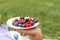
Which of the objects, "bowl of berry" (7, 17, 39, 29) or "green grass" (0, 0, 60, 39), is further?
"green grass" (0, 0, 60, 39)

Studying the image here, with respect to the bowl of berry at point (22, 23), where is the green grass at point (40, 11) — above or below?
above

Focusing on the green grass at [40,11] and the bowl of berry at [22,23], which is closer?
the bowl of berry at [22,23]

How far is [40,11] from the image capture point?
4332mm

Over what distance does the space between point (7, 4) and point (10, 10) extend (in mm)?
324

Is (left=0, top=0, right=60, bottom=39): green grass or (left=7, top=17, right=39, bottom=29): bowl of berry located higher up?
(left=0, top=0, right=60, bottom=39): green grass

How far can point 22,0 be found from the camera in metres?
4.90

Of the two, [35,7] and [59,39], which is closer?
[59,39]

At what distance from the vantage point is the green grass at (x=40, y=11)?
3.69 meters

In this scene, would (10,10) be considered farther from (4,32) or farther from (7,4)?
(4,32)

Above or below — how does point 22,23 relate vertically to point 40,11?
below

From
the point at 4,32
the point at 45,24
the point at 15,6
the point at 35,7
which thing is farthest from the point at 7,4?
the point at 4,32

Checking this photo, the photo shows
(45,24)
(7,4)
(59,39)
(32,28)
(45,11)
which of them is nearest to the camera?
(32,28)

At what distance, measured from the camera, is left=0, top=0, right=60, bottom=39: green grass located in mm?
3691

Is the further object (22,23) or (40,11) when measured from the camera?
(40,11)
